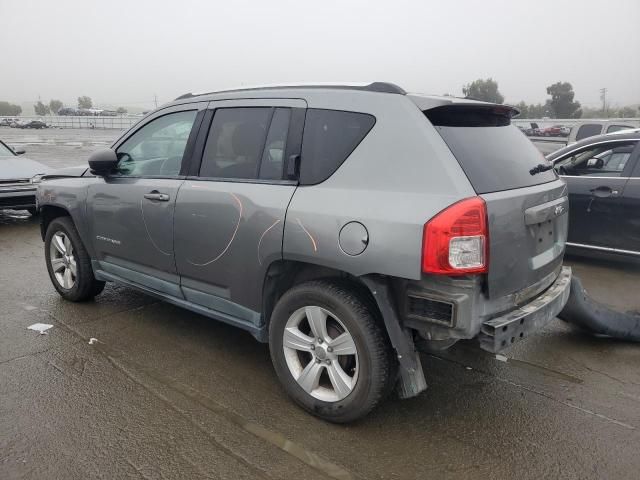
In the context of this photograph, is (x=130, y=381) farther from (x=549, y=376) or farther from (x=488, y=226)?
(x=549, y=376)

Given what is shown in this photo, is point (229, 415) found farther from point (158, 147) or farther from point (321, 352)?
point (158, 147)

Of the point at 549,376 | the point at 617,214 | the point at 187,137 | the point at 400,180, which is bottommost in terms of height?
the point at 549,376

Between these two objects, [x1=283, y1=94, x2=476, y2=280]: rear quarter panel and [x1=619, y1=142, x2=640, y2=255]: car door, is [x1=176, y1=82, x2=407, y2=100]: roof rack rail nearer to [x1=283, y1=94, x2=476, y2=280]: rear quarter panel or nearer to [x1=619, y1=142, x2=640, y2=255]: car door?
[x1=283, y1=94, x2=476, y2=280]: rear quarter panel

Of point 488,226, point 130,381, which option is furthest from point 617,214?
point 130,381

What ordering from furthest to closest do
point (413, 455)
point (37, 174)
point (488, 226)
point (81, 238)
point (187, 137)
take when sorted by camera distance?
point (37, 174)
point (81, 238)
point (187, 137)
point (413, 455)
point (488, 226)

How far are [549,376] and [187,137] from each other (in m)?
3.06

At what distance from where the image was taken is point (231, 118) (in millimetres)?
3412

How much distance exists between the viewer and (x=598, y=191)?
564 centimetres

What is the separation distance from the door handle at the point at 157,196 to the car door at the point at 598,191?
4530 mm

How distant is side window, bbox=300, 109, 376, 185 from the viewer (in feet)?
9.20

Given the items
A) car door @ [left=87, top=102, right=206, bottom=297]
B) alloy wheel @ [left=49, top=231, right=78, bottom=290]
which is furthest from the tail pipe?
alloy wheel @ [left=49, top=231, right=78, bottom=290]

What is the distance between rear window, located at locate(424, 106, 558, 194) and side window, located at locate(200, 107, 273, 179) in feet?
3.63

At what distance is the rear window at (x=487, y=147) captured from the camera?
104 inches

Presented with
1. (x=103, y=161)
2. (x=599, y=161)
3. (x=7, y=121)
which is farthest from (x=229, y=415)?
(x=7, y=121)
